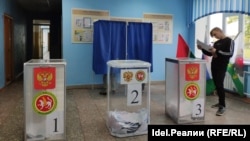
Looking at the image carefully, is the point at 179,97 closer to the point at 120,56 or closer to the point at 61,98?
the point at 61,98

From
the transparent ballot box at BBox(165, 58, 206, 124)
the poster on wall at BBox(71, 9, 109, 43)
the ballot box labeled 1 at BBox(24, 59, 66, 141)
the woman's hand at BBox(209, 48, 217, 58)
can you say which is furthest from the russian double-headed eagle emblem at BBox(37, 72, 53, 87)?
the poster on wall at BBox(71, 9, 109, 43)

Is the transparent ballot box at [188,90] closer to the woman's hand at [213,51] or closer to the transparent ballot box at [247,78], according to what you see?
the woman's hand at [213,51]

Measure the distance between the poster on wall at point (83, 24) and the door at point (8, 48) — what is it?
1.92 meters

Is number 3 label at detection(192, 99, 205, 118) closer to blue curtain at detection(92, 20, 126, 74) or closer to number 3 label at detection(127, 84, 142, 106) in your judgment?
number 3 label at detection(127, 84, 142, 106)

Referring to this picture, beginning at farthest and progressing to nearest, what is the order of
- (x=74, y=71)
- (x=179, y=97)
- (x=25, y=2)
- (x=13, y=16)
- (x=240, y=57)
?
1. (x=25, y=2)
2. (x=13, y=16)
3. (x=74, y=71)
4. (x=240, y=57)
5. (x=179, y=97)

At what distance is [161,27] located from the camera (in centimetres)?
626

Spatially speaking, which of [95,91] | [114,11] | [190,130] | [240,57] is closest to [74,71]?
[95,91]

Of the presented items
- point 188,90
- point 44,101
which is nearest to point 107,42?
point 188,90

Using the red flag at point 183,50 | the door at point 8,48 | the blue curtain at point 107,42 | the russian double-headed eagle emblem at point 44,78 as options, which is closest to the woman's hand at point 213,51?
the red flag at point 183,50

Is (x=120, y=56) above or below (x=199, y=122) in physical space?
above

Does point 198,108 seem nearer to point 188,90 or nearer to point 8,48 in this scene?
point 188,90

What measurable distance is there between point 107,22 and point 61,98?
9.41 ft

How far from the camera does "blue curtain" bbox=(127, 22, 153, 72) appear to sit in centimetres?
518

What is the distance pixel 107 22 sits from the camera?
5.08 m
